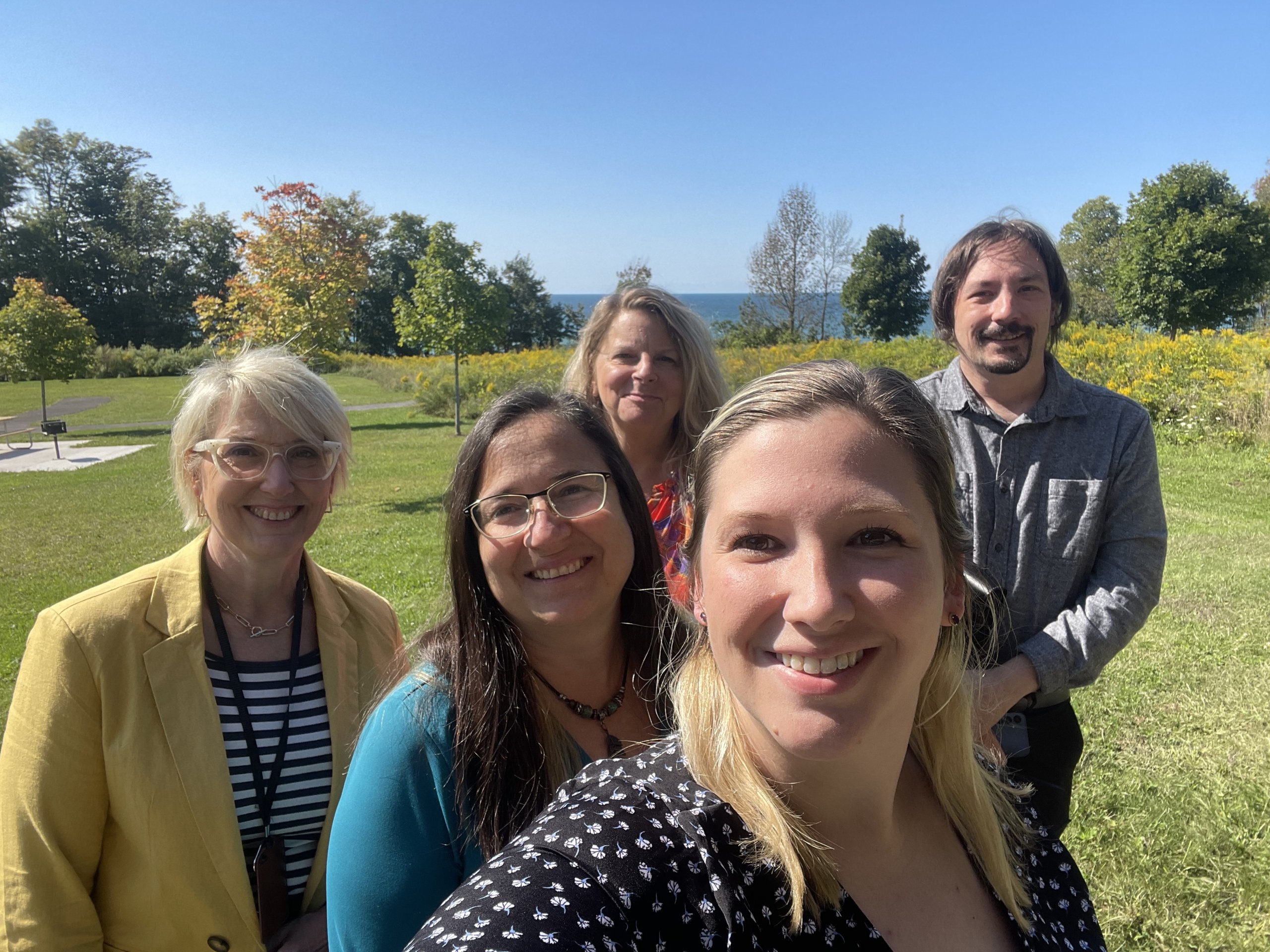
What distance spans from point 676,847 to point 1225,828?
3739mm

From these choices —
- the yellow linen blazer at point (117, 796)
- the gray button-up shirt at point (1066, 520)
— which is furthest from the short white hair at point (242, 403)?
the gray button-up shirt at point (1066, 520)

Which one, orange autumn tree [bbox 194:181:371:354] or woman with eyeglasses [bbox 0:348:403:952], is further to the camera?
orange autumn tree [bbox 194:181:371:354]

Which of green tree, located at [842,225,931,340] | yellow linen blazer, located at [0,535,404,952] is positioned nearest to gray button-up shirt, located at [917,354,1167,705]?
yellow linen blazer, located at [0,535,404,952]

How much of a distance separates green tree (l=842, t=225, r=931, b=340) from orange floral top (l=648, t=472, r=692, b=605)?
1208 inches

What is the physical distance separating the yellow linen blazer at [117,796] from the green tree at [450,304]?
16.6 meters

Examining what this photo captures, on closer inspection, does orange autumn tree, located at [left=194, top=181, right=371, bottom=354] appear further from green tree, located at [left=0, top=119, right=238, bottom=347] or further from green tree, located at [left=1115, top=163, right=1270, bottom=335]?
green tree, located at [left=0, top=119, right=238, bottom=347]

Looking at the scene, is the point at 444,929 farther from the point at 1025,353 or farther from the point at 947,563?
the point at 1025,353

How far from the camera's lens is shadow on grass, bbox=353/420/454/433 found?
21438mm

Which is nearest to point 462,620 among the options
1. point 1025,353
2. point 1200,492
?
point 1025,353

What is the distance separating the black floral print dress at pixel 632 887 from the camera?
38.6 inches

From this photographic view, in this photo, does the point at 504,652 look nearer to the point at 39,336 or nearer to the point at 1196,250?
the point at 39,336

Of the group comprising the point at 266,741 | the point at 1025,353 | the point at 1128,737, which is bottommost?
the point at 1128,737

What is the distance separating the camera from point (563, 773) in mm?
1689

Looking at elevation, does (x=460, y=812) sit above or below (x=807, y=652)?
below
